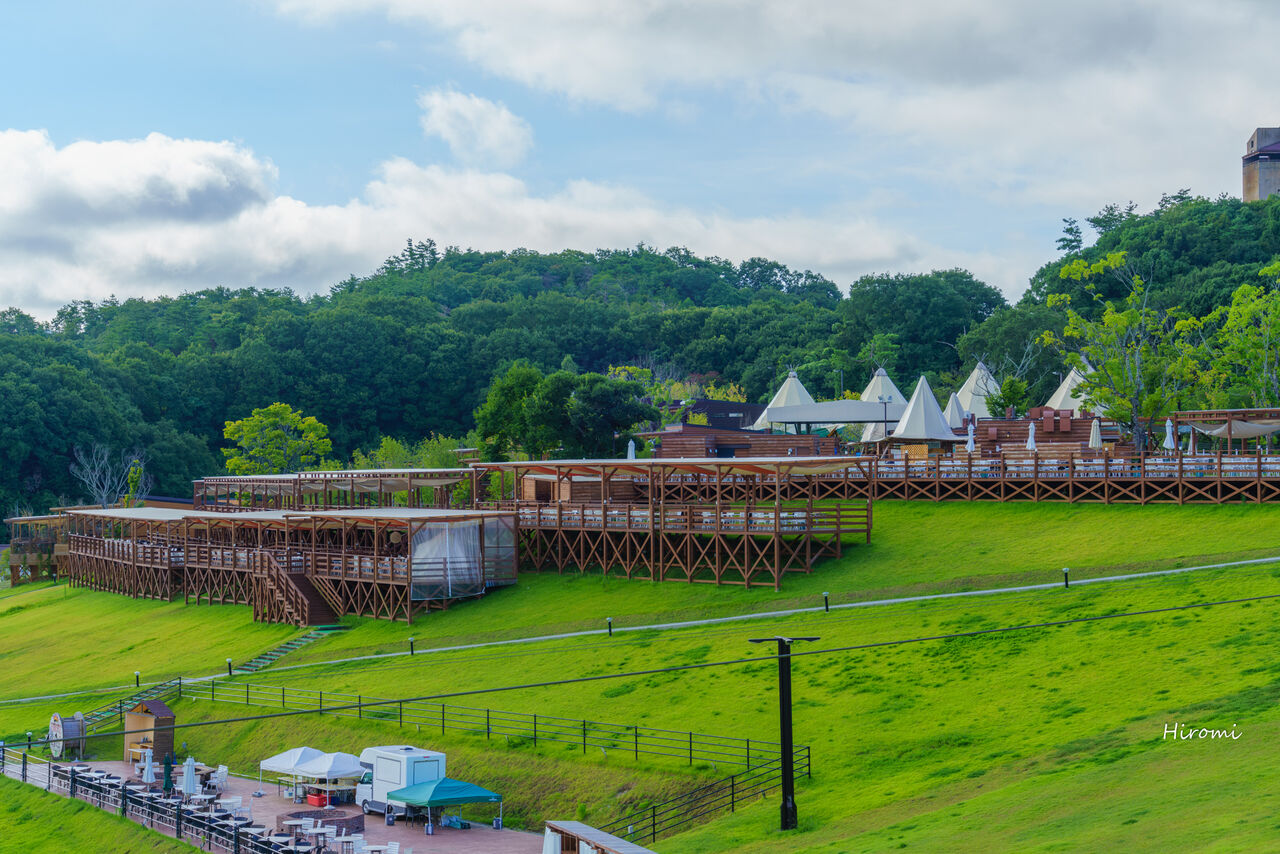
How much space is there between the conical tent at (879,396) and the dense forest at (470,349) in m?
28.0

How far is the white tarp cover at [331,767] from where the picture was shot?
28719mm

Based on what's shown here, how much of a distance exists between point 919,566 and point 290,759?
18700 millimetres

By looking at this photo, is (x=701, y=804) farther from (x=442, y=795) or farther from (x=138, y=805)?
(x=138, y=805)

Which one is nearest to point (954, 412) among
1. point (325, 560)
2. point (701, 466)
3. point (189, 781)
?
point (701, 466)

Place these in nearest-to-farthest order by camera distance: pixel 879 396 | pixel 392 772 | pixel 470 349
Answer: pixel 392 772
pixel 879 396
pixel 470 349

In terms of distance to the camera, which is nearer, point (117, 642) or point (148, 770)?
point (148, 770)

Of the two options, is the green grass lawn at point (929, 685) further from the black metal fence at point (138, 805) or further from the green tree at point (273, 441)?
the green tree at point (273, 441)

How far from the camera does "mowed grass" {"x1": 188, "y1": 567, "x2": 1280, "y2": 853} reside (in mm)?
19266

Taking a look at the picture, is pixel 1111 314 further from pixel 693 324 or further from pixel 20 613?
pixel 693 324

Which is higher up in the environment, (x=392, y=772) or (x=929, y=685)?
(x=929, y=685)

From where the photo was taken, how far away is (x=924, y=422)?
164 feet

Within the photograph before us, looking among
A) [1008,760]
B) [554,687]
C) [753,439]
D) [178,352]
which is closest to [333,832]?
[554,687]

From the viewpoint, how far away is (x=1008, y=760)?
23.1m

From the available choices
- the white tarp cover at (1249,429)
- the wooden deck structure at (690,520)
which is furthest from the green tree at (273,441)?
the white tarp cover at (1249,429)
